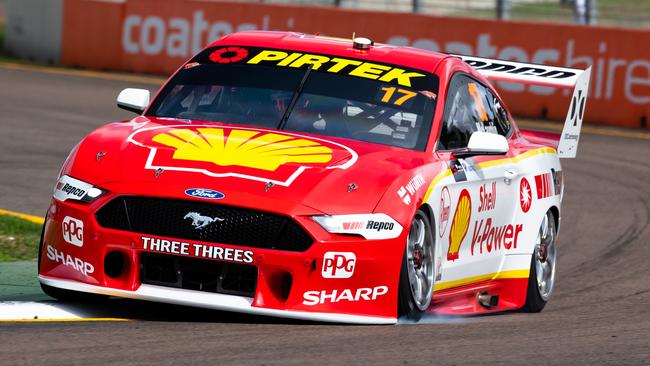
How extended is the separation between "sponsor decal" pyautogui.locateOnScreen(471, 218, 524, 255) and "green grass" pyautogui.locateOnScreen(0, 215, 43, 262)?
2.86 meters

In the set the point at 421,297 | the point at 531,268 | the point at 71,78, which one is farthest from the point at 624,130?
the point at 421,297

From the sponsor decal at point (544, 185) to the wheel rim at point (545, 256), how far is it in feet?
0.50

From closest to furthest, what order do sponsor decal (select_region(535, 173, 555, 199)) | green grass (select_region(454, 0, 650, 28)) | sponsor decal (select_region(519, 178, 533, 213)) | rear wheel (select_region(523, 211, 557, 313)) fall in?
sponsor decal (select_region(519, 178, 533, 213)) < rear wheel (select_region(523, 211, 557, 313)) < sponsor decal (select_region(535, 173, 555, 199)) < green grass (select_region(454, 0, 650, 28))

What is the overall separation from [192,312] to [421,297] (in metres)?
1.17

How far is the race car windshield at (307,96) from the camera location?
27.0 feet

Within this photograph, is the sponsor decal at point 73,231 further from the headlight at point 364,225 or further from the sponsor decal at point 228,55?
the sponsor decal at point 228,55

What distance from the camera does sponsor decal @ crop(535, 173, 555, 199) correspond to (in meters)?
9.61

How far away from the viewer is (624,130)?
2042 cm

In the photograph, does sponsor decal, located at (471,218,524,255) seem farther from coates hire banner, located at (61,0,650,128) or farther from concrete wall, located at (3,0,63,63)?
concrete wall, located at (3,0,63,63)

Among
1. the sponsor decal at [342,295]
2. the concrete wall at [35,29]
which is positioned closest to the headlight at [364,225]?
the sponsor decal at [342,295]

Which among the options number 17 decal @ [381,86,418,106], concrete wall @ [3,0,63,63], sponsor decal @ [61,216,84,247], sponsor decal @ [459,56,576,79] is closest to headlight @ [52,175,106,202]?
sponsor decal @ [61,216,84,247]

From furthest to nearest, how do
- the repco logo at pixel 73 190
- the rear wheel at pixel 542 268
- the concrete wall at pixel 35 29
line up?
the concrete wall at pixel 35 29 → the rear wheel at pixel 542 268 → the repco logo at pixel 73 190

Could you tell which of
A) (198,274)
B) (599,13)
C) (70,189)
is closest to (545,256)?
(198,274)

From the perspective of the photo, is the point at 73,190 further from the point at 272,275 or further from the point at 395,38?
the point at 395,38
